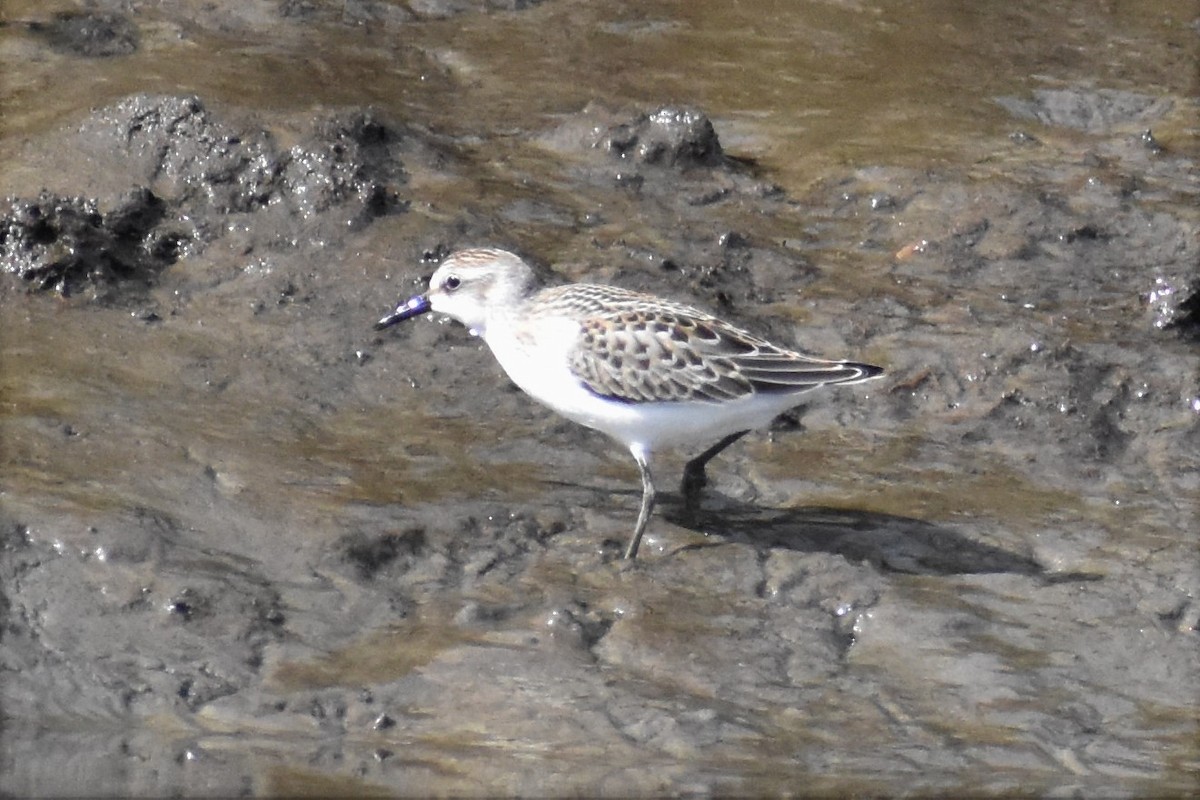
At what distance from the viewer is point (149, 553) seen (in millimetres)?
7461

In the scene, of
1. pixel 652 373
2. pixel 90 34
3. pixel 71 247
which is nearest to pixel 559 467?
pixel 652 373

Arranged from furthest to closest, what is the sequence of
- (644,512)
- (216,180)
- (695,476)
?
(216,180) → (695,476) → (644,512)

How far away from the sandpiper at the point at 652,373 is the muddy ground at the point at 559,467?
458mm

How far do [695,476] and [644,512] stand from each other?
0.61m

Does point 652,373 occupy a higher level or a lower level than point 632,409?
higher

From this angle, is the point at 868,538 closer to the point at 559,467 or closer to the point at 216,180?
the point at 559,467

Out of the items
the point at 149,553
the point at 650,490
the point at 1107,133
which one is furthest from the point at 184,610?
the point at 1107,133

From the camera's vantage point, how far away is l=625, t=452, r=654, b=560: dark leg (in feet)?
26.6

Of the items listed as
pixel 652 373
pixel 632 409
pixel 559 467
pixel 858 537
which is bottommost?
pixel 559 467

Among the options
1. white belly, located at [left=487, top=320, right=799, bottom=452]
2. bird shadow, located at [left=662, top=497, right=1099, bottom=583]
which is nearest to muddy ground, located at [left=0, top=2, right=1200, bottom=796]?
bird shadow, located at [left=662, top=497, right=1099, bottom=583]

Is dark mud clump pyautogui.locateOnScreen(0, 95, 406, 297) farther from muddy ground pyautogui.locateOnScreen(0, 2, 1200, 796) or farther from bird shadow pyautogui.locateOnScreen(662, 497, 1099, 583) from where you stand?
bird shadow pyautogui.locateOnScreen(662, 497, 1099, 583)

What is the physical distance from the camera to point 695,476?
869cm

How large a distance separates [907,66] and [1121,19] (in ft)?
8.03

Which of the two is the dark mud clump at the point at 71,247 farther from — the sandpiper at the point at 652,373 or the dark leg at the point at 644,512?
the dark leg at the point at 644,512
